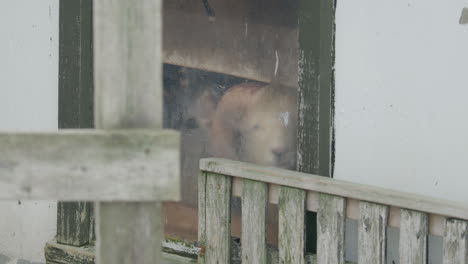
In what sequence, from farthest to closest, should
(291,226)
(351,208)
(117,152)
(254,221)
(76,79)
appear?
(76,79)
(254,221)
(291,226)
(351,208)
(117,152)

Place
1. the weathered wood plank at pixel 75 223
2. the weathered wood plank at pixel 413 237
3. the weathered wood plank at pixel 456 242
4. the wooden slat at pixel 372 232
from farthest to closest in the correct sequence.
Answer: the weathered wood plank at pixel 75 223, the wooden slat at pixel 372 232, the weathered wood plank at pixel 413 237, the weathered wood plank at pixel 456 242

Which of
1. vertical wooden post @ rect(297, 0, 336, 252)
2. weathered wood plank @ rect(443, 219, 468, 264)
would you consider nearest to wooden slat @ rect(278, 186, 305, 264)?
vertical wooden post @ rect(297, 0, 336, 252)

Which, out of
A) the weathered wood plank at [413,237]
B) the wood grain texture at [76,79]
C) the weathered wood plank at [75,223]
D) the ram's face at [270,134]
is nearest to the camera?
the weathered wood plank at [413,237]

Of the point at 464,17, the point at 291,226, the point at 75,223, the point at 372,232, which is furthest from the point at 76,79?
the point at 464,17

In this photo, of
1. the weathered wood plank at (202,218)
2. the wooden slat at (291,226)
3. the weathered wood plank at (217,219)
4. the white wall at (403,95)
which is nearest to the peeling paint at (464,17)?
the white wall at (403,95)

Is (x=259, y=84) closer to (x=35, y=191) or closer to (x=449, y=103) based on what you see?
(x=449, y=103)

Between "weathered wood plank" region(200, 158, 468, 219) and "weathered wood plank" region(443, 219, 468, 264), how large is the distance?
37 mm

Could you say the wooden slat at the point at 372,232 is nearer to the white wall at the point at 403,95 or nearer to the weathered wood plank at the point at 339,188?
the weathered wood plank at the point at 339,188

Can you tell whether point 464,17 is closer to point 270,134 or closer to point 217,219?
point 270,134

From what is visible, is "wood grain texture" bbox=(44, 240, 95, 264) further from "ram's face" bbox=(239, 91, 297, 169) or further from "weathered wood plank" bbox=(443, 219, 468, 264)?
"weathered wood plank" bbox=(443, 219, 468, 264)

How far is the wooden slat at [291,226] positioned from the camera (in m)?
3.58

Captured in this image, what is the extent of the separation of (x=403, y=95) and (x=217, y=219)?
106cm

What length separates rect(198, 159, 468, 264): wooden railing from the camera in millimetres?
3164

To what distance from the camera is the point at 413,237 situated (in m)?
3.21
